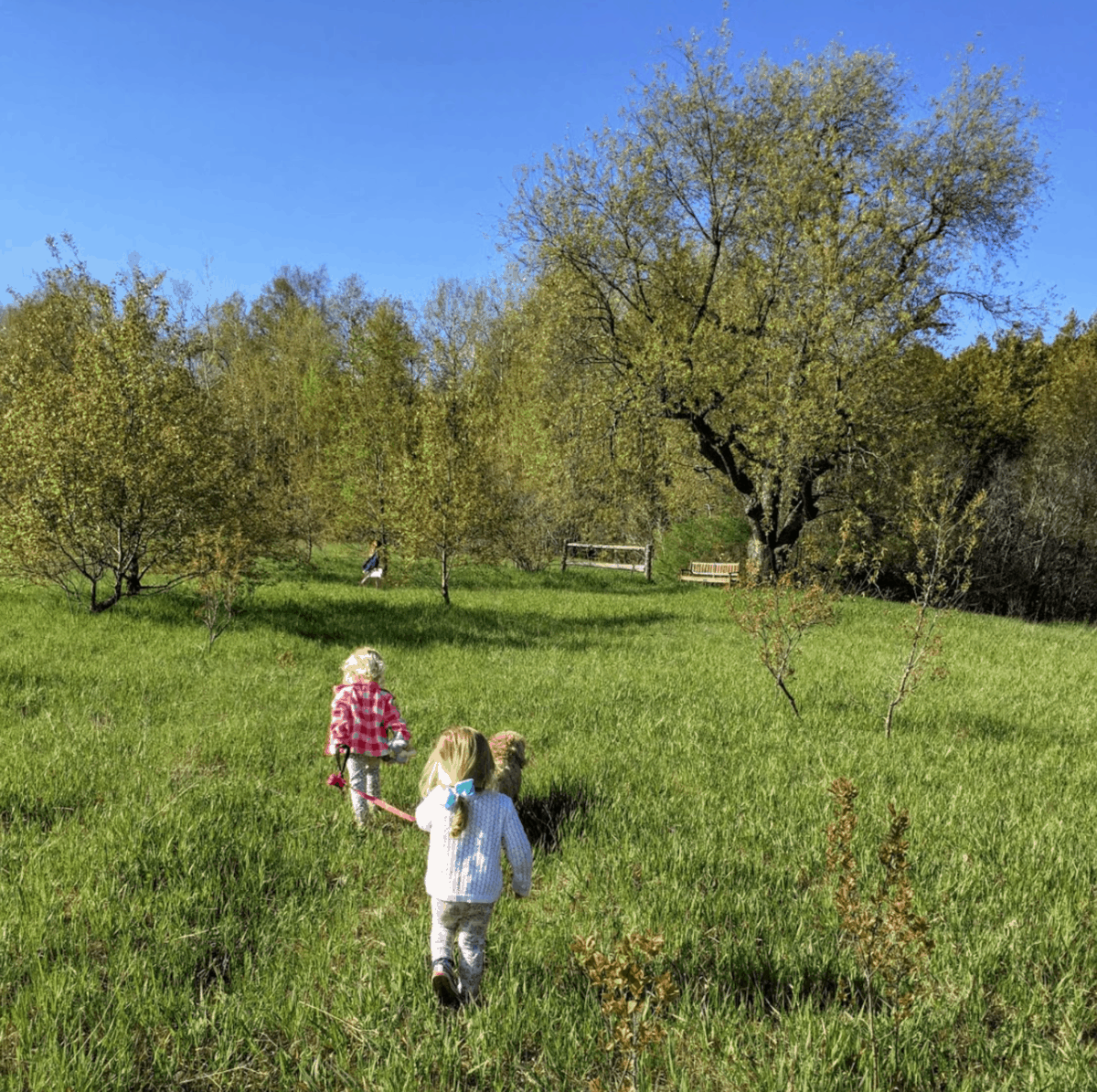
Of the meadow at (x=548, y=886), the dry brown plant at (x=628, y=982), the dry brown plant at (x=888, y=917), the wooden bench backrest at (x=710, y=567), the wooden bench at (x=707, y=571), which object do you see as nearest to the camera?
the dry brown plant at (x=628, y=982)

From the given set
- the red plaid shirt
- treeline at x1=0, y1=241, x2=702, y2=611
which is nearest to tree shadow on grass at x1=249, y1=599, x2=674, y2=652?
treeline at x1=0, y1=241, x2=702, y2=611

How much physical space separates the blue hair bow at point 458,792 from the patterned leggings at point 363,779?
223cm

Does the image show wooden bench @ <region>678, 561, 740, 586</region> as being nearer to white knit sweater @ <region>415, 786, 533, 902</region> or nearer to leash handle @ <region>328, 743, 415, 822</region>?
leash handle @ <region>328, 743, 415, 822</region>

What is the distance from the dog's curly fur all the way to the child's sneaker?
1596mm

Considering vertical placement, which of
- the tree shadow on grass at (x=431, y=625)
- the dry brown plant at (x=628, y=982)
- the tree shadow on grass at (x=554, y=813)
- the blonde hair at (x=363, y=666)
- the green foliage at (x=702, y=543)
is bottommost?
the tree shadow on grass at (x=554, y=813)

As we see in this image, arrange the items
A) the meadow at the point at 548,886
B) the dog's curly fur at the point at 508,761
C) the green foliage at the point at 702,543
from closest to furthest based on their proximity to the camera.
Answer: the meadow at the point at 548,886
the dog's curly fur at the point at 508,761
the green foliage at the point at 702,543

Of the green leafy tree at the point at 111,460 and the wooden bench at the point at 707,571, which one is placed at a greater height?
the green leafy tree at the point at 111,460

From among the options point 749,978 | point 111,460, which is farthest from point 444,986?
point 111,460

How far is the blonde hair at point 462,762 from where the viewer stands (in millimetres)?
3143

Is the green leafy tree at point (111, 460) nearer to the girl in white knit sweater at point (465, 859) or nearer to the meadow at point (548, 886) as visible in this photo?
the meadow at point (548, 886)

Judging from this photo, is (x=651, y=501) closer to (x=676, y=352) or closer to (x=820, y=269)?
(x=676, y=352)

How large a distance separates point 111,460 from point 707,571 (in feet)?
65.0

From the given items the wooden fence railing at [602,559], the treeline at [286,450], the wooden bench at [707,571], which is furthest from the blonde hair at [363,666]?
the wooden fence railing at [602,559]

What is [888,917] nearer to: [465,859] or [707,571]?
[465,859]
